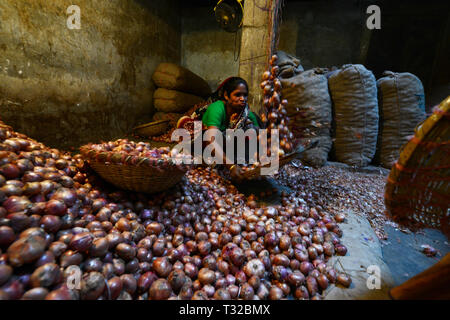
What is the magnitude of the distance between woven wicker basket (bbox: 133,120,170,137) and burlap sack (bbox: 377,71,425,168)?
11.8ft

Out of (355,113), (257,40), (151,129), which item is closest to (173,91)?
(151,129)

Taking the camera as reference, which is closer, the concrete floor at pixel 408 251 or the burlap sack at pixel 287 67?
the concrete floor at pixel 408 251

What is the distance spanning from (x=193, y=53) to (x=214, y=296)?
5881 millimetres

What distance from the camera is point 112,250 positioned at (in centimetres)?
100

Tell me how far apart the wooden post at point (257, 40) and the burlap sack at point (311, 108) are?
45cm

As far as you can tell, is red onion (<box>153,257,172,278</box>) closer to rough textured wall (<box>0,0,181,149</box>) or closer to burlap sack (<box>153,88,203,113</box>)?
rough textured wall (<box>0,0,181,149</box>)

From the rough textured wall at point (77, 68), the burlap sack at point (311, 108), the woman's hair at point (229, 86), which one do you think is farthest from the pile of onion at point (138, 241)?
the rough textured wall at point (77, 68)

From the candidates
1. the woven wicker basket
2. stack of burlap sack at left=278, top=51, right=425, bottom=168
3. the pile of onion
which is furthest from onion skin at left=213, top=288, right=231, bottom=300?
the woven wicker basket

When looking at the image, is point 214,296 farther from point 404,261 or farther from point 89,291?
point 404,261

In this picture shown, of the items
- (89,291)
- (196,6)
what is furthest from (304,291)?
(196,6)

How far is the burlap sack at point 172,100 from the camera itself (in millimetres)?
4207

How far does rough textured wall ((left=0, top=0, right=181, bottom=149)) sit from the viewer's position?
7.41 ft

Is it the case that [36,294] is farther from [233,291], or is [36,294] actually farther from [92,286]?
[233,291]

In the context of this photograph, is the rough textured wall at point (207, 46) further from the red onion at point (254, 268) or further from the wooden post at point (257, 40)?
the red onion at point (254, 268)
